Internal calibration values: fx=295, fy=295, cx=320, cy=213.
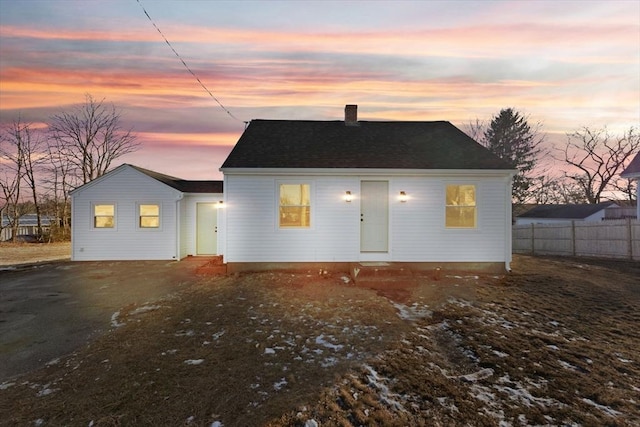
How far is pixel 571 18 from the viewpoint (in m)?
9.14

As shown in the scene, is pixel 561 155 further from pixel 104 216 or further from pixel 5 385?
pixel 5 385

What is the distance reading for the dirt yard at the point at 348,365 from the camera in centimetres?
276

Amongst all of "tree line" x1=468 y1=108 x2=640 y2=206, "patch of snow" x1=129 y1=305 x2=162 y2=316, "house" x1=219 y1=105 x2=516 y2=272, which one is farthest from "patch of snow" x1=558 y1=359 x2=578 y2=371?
"tree line" x1=468 y1=108 x2=640 y2=206

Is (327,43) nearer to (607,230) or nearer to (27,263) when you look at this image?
(607,230)

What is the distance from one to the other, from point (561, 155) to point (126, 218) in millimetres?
37980

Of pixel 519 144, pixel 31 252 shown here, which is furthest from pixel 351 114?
pixel 519 144

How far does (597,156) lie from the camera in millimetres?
28906

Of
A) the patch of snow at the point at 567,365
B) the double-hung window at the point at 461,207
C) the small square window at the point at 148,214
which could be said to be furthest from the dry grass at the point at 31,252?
the patch of snow at the point at 567,365

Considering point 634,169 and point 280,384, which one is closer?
point 280,384

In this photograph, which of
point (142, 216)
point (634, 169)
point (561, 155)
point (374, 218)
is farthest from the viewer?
point (561, 155)

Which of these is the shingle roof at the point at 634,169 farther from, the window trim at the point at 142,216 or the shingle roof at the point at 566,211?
the shingle roof at the point at 566,211

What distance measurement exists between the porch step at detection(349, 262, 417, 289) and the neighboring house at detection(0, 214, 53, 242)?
72.3 ft

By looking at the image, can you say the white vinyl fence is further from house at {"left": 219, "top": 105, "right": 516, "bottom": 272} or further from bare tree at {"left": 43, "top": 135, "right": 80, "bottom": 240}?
bare tree at {"left": 43, "top": 135, "right": 80, "bottom": 240}

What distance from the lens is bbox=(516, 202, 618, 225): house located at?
96.5ft
